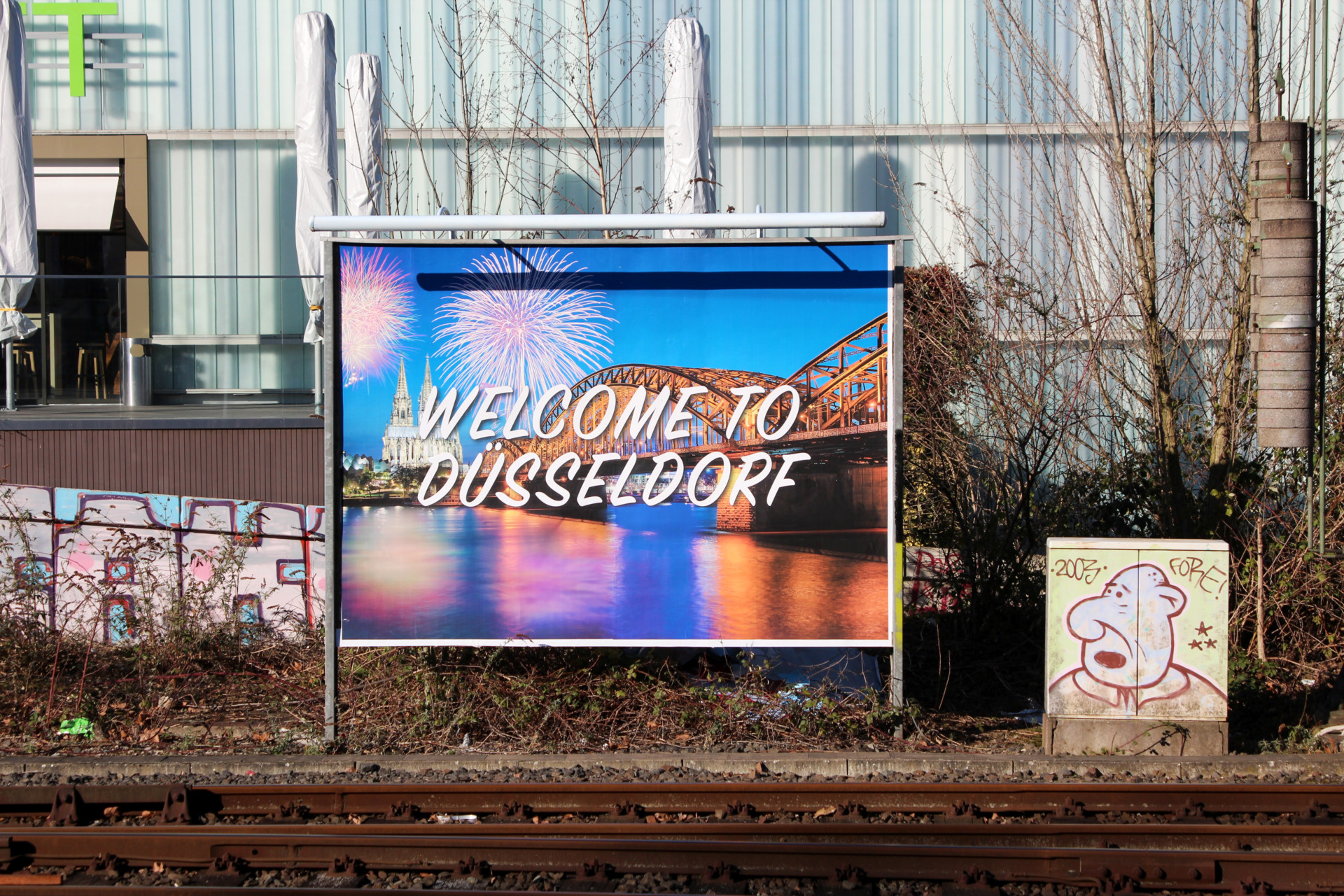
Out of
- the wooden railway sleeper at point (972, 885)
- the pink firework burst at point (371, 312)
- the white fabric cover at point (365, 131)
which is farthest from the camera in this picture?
the white fabric cover at point (365, 131)

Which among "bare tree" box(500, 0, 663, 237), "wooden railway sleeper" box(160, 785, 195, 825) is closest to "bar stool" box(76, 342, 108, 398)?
"wooden railway sleeper" box(160, 785, 195, 825)

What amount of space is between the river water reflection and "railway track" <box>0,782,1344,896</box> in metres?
1.23

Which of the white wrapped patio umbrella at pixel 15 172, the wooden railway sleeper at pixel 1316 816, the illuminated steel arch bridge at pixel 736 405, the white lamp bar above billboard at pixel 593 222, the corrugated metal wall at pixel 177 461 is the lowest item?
the wooden railway sleeper at pixel 1316 816

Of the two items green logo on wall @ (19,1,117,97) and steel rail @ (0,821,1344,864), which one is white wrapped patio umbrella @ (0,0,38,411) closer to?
green logo on wall @ (19,1,117,97)

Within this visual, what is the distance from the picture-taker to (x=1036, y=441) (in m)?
9.21

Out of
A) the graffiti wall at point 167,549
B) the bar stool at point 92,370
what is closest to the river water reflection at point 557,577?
the graffiti wall at point 167,549

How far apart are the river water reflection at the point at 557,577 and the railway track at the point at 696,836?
1230mm

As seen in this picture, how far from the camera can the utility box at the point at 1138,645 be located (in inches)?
255

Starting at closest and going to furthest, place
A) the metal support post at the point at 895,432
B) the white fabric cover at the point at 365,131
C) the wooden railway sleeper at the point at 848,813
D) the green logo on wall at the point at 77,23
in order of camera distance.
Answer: the wooden railway sleeper at the point at 848,813 → the metal support post at the point at 895,432 → the white fabric cover at the point at 365,131 → the green logo on wall at the point at 77,23

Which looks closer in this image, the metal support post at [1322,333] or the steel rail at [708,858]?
the steel rail at [708,858]

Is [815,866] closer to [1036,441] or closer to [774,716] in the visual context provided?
[774,716]

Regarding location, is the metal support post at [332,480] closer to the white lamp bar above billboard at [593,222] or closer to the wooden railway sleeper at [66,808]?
the white lamp bar above billboard at [593,222]

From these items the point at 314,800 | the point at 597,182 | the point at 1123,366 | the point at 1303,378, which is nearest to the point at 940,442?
the point at 1123,366

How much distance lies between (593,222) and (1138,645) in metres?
4.39
